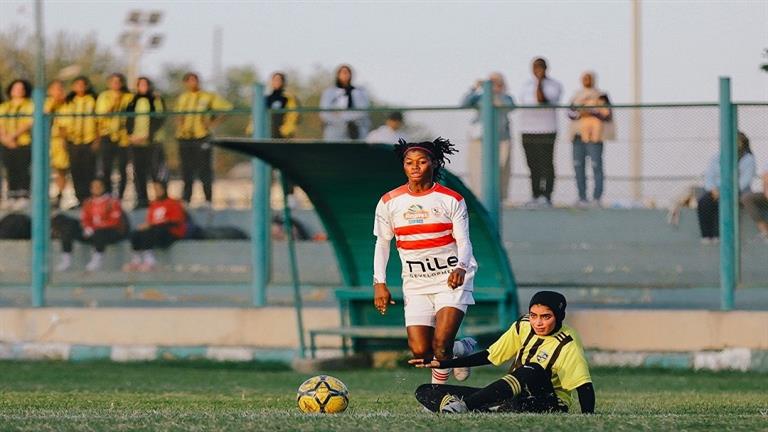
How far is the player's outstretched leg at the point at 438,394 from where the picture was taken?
35.3ft

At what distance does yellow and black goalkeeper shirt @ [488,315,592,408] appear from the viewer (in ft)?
35.0

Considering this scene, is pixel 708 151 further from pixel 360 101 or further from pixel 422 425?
pixel 422 425

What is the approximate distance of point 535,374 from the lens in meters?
10.6

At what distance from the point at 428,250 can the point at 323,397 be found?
1633mm

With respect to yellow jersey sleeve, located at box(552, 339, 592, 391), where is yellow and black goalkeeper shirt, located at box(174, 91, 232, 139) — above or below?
above

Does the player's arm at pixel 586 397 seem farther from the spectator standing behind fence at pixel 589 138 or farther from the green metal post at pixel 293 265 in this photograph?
the green metal post at pixel 293 265

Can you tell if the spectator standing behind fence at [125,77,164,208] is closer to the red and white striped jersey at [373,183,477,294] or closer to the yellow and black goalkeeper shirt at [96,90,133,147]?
the yellow and black goalkeeper shirt at [96,90,133,147]

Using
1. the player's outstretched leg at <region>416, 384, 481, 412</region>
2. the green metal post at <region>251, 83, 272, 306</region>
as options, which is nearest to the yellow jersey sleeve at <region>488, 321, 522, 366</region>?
the player's outstretched leg at <region>416, 384, 481, 412</region>

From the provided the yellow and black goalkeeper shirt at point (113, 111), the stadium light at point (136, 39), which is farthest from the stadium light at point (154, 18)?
the yellow and black goalkeeper shirt at point (113, 111)

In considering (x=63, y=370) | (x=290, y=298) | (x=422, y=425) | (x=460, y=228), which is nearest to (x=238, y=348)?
(x=290, y=298)

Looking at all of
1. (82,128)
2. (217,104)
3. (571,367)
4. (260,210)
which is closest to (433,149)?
(571,367)

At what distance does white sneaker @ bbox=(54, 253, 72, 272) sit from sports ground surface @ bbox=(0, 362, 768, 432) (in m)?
1.10

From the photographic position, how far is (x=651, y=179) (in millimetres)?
16844

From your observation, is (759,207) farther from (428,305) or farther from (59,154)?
(59,154)
